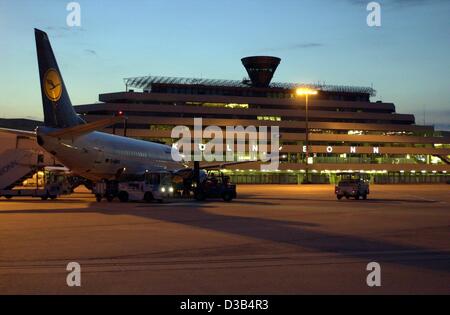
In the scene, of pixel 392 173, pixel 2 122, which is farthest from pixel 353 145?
pixel 2 122

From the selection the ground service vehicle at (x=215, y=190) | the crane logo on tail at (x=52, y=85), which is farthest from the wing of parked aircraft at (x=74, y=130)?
the ground service vehicle at (x=215, y=190)

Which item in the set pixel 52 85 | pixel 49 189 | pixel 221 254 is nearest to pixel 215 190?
pixel 49 189

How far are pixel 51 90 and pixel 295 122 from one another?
326 feet

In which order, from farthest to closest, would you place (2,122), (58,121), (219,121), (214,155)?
1. (219,121)
2. (214,155)
3. (2,122)
4. (58,121)

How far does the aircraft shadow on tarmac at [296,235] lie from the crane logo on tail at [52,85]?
7.96 metres

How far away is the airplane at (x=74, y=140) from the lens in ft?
125

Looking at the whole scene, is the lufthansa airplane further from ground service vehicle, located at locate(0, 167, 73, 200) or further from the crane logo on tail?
ground service vehicle, located at locate(0, 167, 73, 200)

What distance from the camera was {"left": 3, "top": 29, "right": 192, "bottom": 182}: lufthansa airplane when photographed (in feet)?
125

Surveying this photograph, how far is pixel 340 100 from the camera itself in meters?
149

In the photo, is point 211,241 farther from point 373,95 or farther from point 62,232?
point 373,95

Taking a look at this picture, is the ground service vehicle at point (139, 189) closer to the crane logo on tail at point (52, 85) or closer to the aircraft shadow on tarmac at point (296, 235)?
the crane logo on tail at point (52, 85)

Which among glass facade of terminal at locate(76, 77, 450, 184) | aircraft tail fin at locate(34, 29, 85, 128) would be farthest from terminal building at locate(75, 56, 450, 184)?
aircraft tail fin at locate(34, 29, 85, 128)

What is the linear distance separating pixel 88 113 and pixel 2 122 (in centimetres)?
Result: 4360

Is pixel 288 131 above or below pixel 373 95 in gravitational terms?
below
